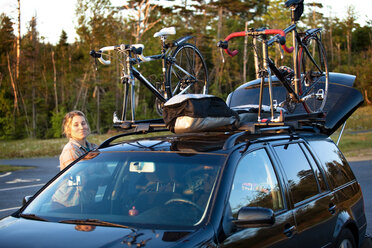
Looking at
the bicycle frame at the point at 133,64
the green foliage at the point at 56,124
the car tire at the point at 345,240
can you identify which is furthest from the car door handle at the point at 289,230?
the green foliage at the point at 56,124

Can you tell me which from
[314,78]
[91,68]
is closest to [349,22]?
[91,68]

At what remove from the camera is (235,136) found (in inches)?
165

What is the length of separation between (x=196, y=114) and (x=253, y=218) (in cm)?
135

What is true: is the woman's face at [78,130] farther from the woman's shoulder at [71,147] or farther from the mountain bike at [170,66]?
the mountain bike at [170,66]

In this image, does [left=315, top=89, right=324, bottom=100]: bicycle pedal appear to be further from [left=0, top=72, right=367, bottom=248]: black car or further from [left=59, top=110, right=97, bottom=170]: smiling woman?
[left=59, top=110, right=97, bottom=170]: smiling woman

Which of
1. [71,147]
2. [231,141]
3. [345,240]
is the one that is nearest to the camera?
[231,141]

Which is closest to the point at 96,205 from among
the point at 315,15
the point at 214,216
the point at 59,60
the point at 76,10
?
the point at 214,216

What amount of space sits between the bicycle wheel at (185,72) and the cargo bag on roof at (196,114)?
2025 millimetres

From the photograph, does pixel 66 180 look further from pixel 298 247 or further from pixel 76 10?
pixel 76 10

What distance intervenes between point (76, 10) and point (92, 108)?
1565cm

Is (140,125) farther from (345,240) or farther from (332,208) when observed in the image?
(345,240)

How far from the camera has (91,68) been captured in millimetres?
70000

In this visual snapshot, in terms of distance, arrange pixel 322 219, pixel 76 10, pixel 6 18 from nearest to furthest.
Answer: pixel 322 219, pixel 76 10, pixel 6 18

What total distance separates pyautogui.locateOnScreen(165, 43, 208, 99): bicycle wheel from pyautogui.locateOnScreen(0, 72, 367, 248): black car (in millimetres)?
2261
